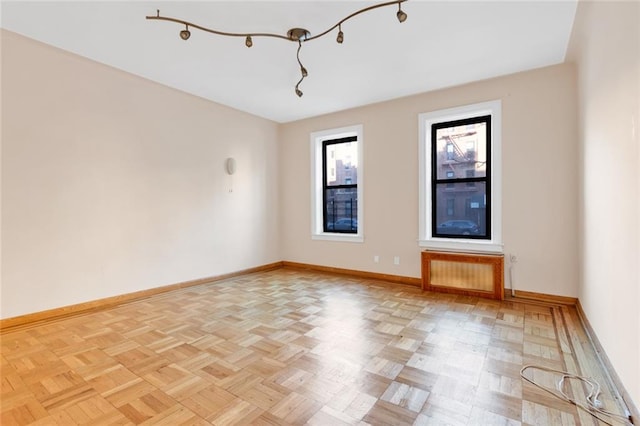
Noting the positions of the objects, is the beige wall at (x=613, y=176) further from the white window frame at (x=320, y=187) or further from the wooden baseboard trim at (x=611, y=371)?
the white window frame at (x=320, y=187)

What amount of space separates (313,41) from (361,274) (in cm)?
339

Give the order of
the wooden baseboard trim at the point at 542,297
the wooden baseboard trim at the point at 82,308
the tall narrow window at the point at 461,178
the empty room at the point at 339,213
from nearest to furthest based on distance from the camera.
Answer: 1. the empty room at the point at 339,213
2. the wooden baseboard trim at the point at 82,308
3. the wooden baseboard trim at the point at 542,297
4. the tall narrow window at the point at 461,178

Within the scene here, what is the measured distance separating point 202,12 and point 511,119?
3552 millimetres

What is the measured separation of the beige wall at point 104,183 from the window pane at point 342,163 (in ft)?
5.11

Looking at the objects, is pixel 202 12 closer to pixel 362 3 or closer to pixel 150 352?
Answer: pixel 362 3

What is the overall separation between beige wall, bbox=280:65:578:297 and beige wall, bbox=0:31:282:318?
82.9 inches

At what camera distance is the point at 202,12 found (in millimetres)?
2566

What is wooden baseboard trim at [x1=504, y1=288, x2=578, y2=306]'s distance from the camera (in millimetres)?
3457

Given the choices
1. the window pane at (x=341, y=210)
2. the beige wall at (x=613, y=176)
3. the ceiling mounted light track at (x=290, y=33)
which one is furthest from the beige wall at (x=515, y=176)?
the ceiling mounted light track at (x=290, y=33)

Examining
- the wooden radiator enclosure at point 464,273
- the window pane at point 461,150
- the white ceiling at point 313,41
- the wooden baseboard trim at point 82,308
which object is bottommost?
the wooden baseboard trim at point 82,308

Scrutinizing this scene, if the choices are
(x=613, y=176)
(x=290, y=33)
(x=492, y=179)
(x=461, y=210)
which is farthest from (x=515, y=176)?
(x=290, y=33)

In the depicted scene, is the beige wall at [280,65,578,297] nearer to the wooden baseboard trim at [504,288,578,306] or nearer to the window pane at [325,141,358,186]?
the wooden baseboard trim at [504,288,578,306]

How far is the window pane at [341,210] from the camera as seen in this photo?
5.34 meters

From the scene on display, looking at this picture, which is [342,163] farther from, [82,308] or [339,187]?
[82,308]
